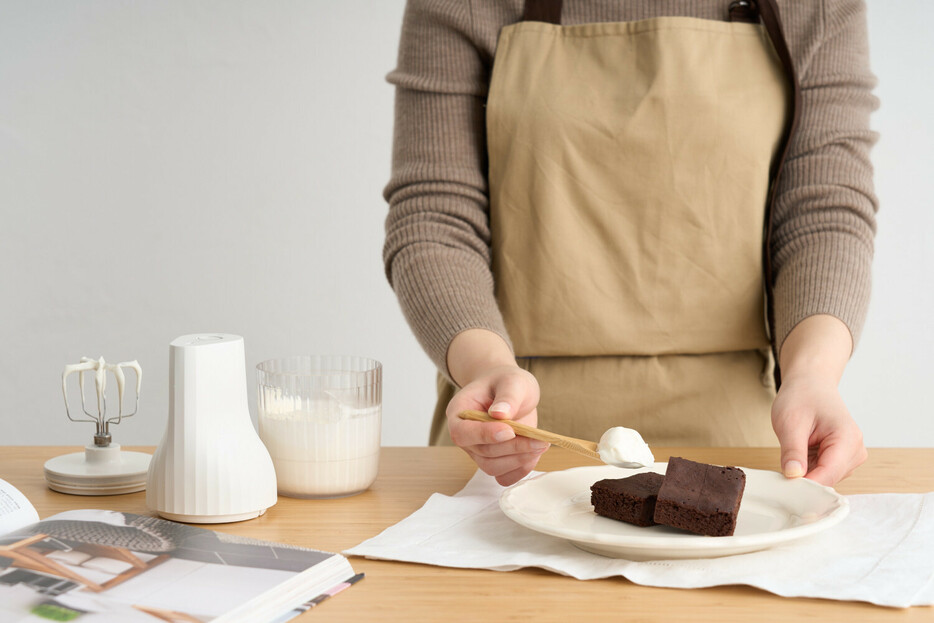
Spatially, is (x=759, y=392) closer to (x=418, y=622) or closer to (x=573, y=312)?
(x=573, y=312)

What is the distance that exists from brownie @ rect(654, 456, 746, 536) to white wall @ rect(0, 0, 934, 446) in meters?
1.99

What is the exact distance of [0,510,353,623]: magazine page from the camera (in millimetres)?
532

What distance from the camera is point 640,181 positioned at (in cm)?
120

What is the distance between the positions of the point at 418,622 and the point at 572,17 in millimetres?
943

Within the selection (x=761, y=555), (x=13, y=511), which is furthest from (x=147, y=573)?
(x=761, y=555)

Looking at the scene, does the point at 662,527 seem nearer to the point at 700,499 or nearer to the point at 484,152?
the point at 700,499

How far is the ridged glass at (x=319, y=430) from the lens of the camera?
2.71ft

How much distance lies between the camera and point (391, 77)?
49.6 inches

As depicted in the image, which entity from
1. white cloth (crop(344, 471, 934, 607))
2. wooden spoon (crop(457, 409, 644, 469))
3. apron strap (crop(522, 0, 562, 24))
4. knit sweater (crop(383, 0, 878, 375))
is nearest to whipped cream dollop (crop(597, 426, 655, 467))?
wooden spoon (crop(457, 409, 644, 469))

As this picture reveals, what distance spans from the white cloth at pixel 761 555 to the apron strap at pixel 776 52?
1.56 ft

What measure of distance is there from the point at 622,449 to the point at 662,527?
0.08m

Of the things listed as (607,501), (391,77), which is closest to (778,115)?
(391,77)

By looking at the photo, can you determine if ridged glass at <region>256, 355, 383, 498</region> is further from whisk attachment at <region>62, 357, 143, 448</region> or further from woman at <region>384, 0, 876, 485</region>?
woman at <region>384, 0, 876, 485</region>

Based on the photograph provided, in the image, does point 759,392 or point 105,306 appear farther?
point 105,306
